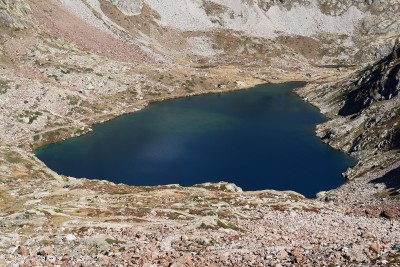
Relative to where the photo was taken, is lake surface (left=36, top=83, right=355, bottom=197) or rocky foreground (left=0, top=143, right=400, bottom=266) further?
lake surface (left=36, top=83, right=355, bottom=197)

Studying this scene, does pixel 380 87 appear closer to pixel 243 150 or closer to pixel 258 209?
pixel 243 150

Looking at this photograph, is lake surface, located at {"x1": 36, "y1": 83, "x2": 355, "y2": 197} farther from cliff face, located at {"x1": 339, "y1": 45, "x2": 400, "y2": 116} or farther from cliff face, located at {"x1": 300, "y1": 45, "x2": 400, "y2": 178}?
cliff face, located at {"x1": 339, "y1": 45, "x2": 400, "y2": 116}

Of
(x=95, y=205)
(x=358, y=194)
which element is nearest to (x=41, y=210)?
(x=95, y=205)

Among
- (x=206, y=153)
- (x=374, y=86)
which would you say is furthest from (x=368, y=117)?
(x=206, y=153)

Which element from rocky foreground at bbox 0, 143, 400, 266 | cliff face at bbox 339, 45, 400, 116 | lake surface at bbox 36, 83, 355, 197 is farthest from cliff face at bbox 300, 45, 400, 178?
rocky foreground at bbox 0, 143, 400, 266

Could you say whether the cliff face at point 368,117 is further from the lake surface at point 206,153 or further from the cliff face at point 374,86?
the lake surface at point 206,153

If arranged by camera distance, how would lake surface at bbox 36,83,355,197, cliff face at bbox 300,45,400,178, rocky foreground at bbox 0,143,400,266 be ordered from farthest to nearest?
cliff face at bbox 300,45,400,178 → lake surface at bbox 36,83,355,197 → rocky foreground at bbox 0,143,400,266

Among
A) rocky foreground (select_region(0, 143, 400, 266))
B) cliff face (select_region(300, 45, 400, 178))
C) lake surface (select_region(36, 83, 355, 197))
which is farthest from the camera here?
cliff face (select_region(300, 45, 400, 178))

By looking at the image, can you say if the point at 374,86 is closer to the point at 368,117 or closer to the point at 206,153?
the point at 368,117

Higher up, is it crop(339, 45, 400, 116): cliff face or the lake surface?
crop(339, 45, 400, 116): cliff face
